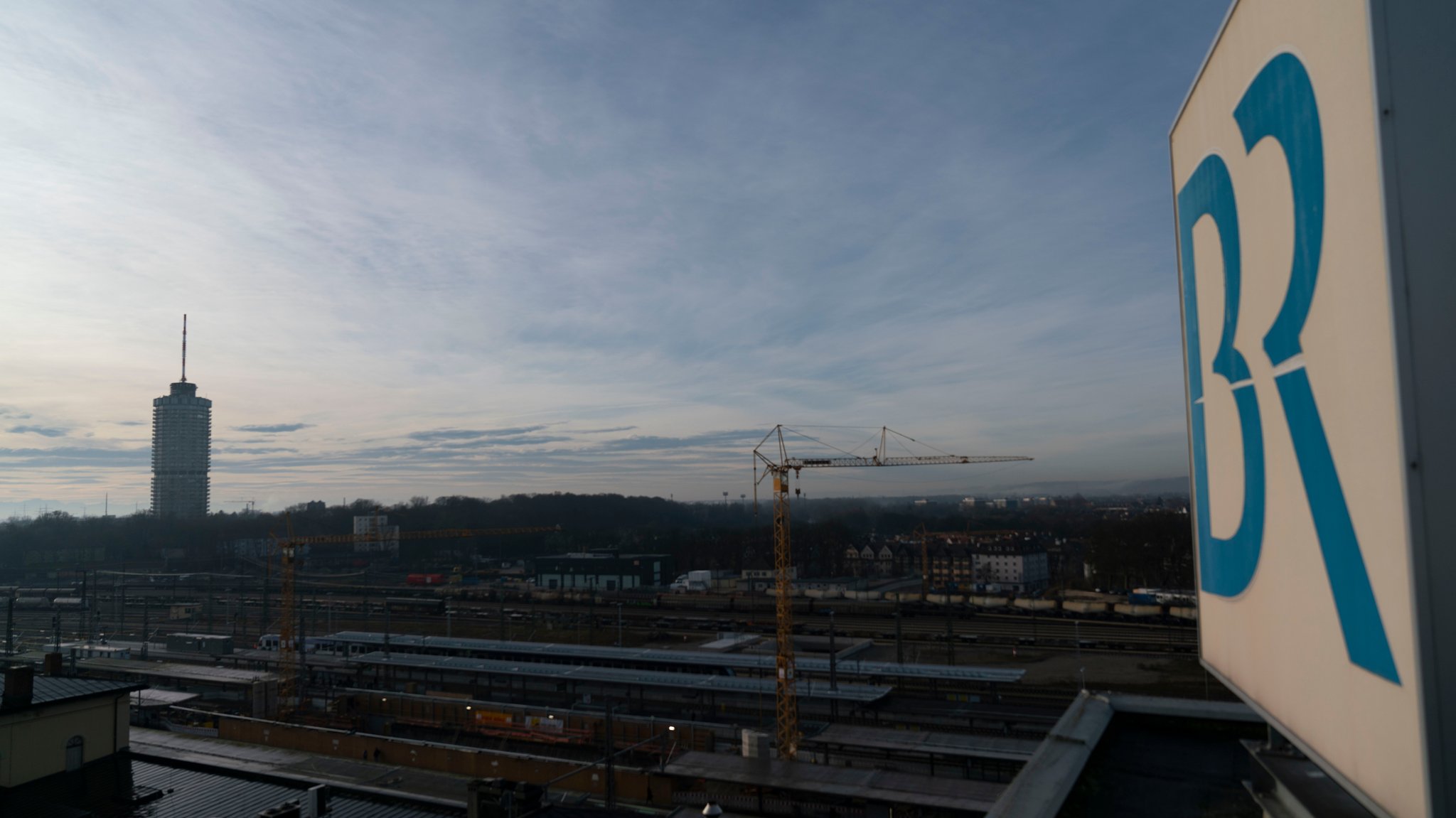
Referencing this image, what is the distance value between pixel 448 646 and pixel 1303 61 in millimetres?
37757

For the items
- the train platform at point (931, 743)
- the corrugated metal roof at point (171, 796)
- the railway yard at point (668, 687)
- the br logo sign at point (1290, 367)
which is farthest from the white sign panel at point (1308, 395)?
the train platform at point (931, 743)

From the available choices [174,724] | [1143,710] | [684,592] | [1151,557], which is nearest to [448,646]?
[174,724]

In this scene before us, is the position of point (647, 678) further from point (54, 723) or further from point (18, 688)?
point (18, 688)

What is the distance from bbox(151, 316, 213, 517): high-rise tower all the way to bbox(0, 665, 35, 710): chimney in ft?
579

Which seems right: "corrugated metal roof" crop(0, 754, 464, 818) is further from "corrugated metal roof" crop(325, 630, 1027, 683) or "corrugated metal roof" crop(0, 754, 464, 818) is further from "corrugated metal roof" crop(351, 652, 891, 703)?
"corrugated metal roof" crop(351, 652, 891, 703)

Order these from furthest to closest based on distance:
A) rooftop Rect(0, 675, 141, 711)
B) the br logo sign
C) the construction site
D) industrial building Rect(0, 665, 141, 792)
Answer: the construction site < rooftop Rect(0, 675, 141, 711) < industrial building Rect(0, 665, 141, 792) < the br logo sign

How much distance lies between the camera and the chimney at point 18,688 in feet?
38.6

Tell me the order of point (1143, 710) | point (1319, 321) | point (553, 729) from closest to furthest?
point (1319, 321) → point (1143, 710) → point (553, 729)

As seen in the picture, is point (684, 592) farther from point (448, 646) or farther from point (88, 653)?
point (88, 653)

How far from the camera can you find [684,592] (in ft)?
203

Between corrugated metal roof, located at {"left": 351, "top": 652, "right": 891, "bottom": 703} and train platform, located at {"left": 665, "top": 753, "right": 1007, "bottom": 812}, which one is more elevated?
train platform, located at {"left": 665, "top": 753, "right": 1007, "bottom": 812}

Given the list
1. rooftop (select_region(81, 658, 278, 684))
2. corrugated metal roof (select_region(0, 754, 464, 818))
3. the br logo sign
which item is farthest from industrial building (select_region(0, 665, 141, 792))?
rooftop (select_region(81, 658, 278, 684))

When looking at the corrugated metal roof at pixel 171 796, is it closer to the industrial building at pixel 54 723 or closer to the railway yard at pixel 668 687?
the industrial building at pixel 54 723

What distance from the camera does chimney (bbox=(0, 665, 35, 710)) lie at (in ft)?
38.6
